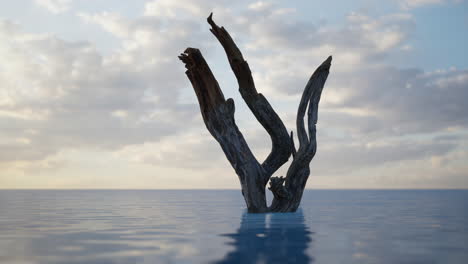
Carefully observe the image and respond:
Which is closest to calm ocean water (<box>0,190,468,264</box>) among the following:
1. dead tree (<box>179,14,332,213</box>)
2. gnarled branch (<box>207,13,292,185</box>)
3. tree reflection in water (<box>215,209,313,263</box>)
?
tree reflection in water (<box>215,209,313,263</box>)

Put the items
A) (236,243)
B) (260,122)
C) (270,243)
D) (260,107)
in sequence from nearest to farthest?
(270,243)
(236,243)
(260,107)
(260,122)

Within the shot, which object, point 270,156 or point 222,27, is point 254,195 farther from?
point 222,27

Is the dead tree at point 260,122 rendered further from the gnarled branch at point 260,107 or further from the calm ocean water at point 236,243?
the calm ocean water at point 236,243

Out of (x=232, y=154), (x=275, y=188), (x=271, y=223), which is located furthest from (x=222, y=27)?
(x=271, y=223)

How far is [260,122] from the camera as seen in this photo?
1947 centimetres

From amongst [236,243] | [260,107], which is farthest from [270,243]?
[260,107]

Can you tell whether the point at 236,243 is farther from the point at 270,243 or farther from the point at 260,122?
the point at 260,122

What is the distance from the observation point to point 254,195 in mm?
18391

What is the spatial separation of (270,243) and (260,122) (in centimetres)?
988

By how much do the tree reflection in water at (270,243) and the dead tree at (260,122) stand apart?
3.81 meters

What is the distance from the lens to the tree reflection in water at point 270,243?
8.15 metres

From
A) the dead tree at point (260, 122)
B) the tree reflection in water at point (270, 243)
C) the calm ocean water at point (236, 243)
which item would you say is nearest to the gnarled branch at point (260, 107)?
the dead tree at point (260, 122)

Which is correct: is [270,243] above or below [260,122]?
below

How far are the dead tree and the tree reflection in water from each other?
381cm
